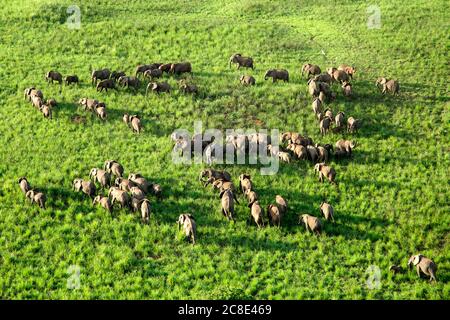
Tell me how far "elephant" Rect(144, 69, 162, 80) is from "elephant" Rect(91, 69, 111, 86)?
2.33 metres

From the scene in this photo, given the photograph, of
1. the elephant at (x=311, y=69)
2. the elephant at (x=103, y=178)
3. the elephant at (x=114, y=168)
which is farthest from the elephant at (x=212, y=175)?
the elephant at (x=311, y=69)

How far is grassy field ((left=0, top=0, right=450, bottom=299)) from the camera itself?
1889 cm

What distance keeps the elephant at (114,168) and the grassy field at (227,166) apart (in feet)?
A: 4.18

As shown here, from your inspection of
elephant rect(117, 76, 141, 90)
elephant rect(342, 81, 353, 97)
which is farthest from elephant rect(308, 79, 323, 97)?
elephant rect(117, 76, 141, 90)

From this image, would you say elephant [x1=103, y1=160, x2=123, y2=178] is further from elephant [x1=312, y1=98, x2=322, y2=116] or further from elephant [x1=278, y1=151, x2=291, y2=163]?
elephant [x1=312, y1=98, x2=322, y2=116]

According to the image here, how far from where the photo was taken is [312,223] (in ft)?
67.4

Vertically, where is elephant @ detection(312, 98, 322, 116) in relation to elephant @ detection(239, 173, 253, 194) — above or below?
above

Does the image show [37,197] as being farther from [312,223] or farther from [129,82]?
[129,82]

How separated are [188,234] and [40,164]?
30.6 ft

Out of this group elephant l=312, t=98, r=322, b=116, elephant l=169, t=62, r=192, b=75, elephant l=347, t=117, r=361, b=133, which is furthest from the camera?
elephant l=169, t=62, r=192, b=75

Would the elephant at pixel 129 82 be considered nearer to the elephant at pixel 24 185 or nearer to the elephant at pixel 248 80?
the elephant at pixel 248 80

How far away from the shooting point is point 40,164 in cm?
2541

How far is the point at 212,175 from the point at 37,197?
24.2 feet

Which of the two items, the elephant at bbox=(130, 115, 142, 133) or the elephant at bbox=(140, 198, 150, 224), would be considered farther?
the elephant at bbox=(130, 115, 142, 133)
